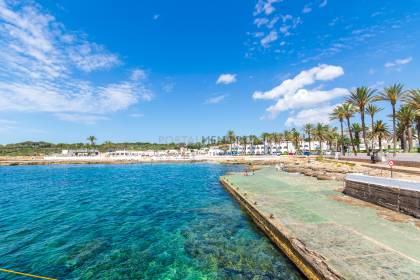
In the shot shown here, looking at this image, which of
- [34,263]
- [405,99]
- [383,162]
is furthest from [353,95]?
[34,263]

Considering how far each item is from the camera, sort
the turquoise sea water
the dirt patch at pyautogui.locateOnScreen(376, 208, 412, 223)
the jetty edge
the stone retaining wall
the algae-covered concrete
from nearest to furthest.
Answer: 1. the algae-covered concrete
2. the jetty edge
3. the turquoise sea water
4. the dirt patch at pyautogui.locateOnScreen(376, 208, 412, 223)
5. the stone retaining wall

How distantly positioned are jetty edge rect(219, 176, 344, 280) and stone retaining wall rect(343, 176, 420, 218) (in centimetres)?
932

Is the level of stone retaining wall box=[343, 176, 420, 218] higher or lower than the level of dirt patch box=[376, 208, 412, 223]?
higher

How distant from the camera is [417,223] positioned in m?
13.9

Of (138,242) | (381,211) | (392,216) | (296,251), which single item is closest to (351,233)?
(296,251)

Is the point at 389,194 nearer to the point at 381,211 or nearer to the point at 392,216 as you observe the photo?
the point at 381,211

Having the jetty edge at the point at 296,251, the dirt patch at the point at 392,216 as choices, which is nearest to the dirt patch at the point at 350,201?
the dirt patch at the point at 392,216

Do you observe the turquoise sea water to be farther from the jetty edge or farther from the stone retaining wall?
the stone retaining wall

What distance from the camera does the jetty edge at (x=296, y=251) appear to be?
9.14 m

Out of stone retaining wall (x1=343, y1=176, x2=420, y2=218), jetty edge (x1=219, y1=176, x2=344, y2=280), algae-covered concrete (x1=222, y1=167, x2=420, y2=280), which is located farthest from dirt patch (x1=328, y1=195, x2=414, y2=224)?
jetty edge (x1=219, y1=176, x2=344, y2=280)

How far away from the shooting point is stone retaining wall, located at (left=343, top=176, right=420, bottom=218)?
15.3 metres

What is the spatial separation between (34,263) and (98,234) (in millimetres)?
4675

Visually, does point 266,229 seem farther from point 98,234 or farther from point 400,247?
point 98,234

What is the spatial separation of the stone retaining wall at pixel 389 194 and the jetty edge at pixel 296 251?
30.6ft
